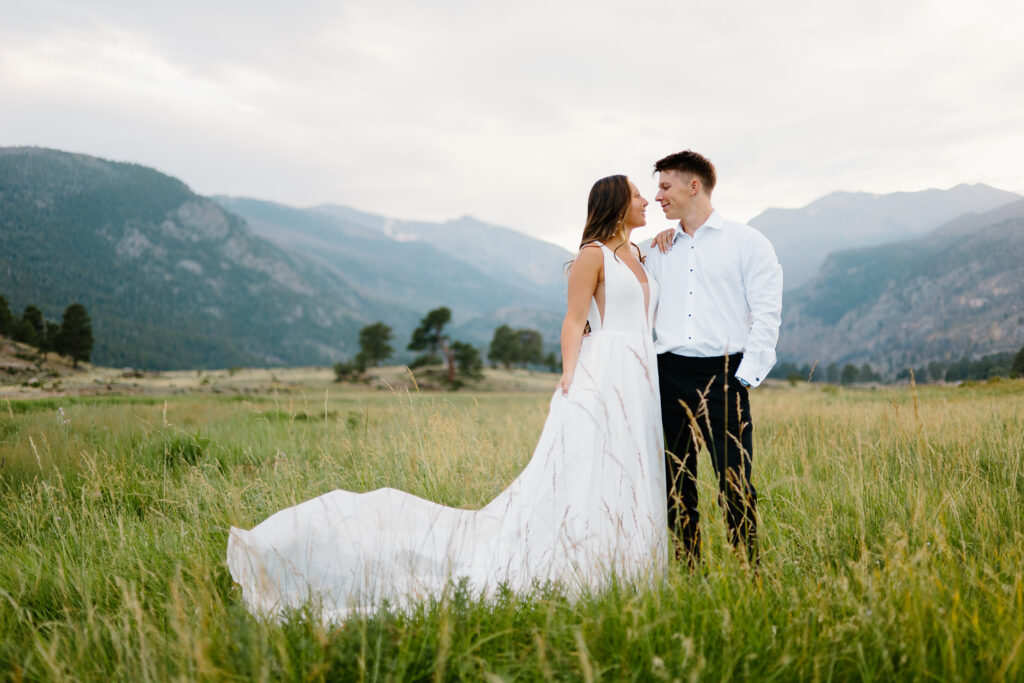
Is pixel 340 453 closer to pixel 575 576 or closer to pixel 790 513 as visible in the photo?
pixel 575 576

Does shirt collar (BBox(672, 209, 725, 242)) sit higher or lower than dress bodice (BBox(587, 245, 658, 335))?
higher

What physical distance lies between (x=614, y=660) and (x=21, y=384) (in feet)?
52.5

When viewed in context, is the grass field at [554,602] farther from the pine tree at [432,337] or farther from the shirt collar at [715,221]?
the pine tree at [432,337]

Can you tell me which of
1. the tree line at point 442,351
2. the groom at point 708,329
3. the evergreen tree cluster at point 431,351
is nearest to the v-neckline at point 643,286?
the groom at point 708,329

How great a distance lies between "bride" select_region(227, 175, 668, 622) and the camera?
3512 millimetres

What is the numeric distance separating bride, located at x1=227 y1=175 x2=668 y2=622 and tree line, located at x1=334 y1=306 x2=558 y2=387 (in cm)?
5451

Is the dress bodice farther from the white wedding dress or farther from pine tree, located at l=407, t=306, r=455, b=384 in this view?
pine tree, located at l=407, t=306, r=455, b=384

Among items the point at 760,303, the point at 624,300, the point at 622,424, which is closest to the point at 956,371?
the point at 760,303

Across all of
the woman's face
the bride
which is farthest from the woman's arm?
the woman's face

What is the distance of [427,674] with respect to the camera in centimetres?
215

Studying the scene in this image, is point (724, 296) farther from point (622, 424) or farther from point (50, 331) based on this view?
point (50, 331)

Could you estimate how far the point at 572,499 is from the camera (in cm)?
390

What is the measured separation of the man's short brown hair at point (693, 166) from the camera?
4.04m

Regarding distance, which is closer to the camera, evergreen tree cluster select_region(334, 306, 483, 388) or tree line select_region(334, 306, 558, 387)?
evergreen tree cluster select_region(334, 306, 483, 388)
